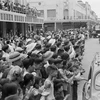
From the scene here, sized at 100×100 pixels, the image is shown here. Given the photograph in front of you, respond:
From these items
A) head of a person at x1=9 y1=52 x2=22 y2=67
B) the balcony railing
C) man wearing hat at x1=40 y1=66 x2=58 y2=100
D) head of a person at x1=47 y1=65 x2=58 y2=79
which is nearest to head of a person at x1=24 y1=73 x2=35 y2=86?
man wearing hat at x1=40 y1=66 x2=58 y2=100

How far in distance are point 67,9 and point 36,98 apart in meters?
56.6

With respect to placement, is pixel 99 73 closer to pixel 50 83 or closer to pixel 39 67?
pixel 50 83

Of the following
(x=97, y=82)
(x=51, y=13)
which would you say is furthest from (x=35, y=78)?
(x=51, y=13)

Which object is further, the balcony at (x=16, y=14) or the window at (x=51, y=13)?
the window at (x=51, y=13)

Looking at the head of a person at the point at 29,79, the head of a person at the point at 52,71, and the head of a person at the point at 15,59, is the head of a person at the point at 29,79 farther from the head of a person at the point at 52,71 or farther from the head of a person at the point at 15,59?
the head of a person at the point at 15,59

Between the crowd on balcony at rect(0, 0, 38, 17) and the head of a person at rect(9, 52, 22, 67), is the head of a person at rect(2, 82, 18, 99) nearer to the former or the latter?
the head of a person at rect(9, 52, 22, 67)

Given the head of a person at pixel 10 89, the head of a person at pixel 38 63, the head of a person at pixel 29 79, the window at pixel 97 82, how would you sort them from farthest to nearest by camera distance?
1. the head of a person at pixel 38 63
2. the window at pixel 97 82
3. the head of a person at pixel 29 79
4. the head of a person at pixel 10 89

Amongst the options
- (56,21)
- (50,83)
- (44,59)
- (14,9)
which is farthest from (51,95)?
(56,21)

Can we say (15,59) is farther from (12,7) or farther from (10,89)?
(12,7)

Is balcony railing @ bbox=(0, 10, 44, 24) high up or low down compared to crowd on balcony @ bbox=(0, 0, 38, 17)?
down

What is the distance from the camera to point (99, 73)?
13.1 feet

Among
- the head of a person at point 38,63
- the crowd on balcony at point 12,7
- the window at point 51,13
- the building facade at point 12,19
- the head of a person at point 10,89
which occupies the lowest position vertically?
the head of a person at point 10,89

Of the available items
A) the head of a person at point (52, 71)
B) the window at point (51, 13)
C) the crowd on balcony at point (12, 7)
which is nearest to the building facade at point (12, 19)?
the crowd on balcony at point (12, 7)

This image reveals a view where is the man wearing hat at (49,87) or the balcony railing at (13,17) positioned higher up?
the balcony railing at (13,17)
